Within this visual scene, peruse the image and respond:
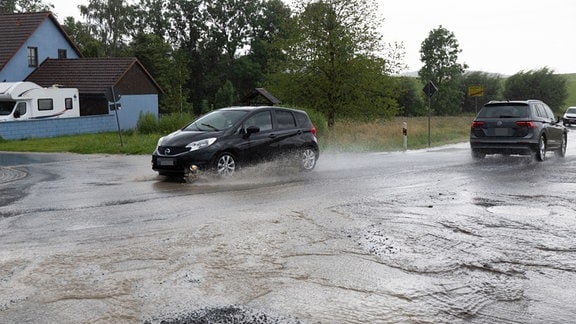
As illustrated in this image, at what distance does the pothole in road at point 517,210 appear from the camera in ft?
29.9

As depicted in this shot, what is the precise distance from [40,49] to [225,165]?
122 ft

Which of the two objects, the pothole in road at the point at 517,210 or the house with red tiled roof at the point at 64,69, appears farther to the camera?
the house with red tiled roof at the point at 64,69

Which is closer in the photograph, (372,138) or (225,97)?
(372,138)

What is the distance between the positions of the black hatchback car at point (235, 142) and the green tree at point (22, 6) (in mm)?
64392

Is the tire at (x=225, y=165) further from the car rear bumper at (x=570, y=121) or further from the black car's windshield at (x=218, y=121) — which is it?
the car rear bumper at (x=570, y=121)

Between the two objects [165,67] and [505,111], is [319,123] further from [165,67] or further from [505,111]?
[165,67]

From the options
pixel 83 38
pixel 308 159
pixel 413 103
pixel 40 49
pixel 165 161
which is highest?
pixel 83 38

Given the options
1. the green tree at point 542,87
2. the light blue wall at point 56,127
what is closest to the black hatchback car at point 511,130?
the light blue wall at point 56,127

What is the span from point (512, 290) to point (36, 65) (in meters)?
45.1

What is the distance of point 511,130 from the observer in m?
16.5

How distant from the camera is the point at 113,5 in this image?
6875 cm

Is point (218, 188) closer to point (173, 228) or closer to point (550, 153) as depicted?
point (173, 228)

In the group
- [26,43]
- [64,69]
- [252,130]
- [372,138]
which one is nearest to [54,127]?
[64,69]

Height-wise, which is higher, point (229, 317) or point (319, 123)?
point (319, 123)
